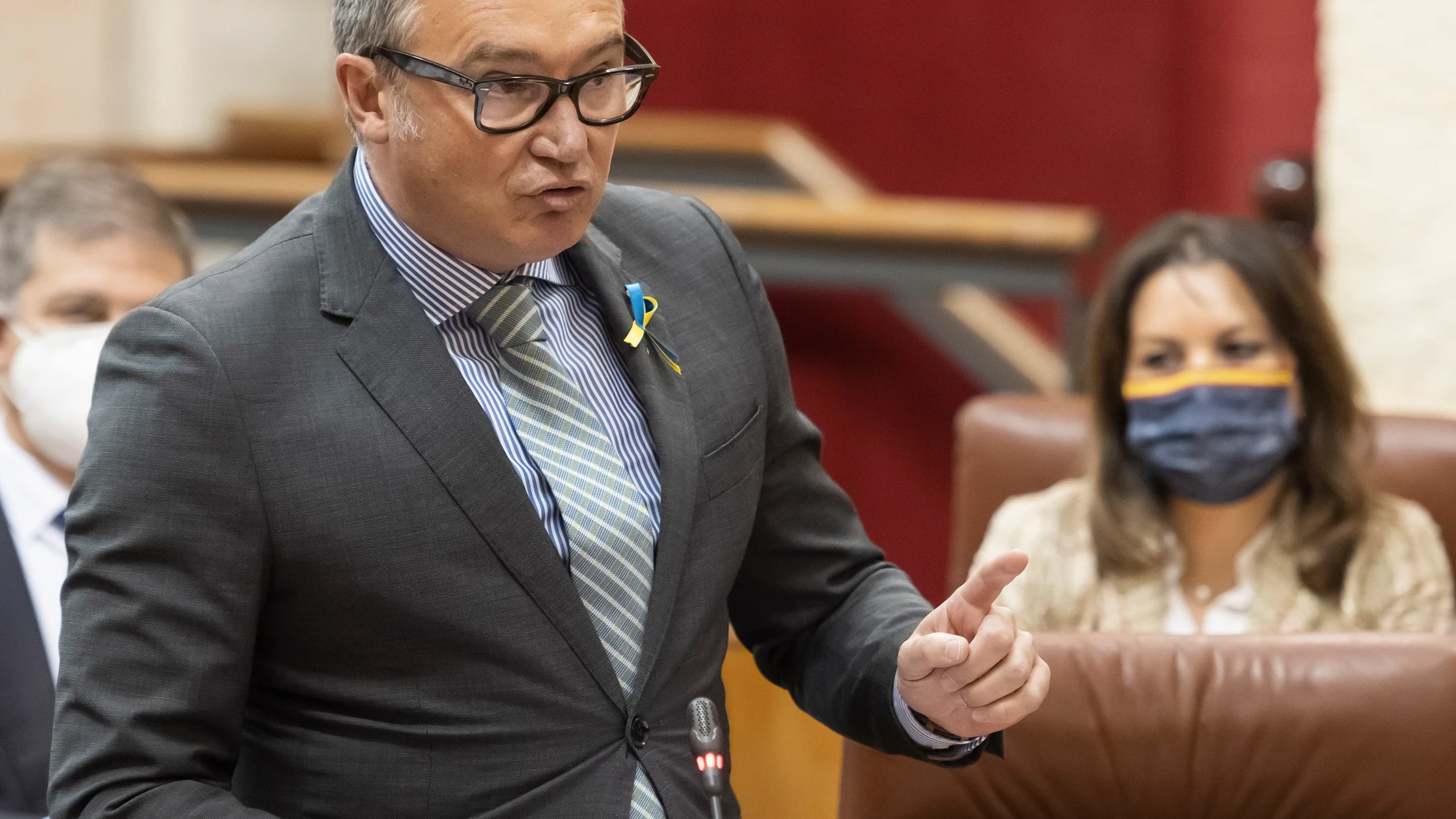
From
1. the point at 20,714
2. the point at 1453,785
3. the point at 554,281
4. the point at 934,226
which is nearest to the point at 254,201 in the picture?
the point at 934,226

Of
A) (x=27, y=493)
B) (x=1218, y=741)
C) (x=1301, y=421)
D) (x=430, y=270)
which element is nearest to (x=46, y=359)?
(x=27, y=493)

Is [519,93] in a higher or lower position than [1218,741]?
higher

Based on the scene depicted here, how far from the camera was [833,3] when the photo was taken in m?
5.13

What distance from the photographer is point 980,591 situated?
1.19m

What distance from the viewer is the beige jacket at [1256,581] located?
2.24 metres

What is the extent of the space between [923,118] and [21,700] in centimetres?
389

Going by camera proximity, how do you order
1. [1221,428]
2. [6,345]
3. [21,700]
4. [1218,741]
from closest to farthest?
[1218,741], [21,700], [6,345], [1221,428]

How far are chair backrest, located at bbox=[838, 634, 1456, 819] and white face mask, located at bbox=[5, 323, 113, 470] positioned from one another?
3.42ft

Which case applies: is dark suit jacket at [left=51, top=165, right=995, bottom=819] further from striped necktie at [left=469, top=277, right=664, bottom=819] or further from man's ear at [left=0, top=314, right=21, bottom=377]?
man's ear at [left=0, top=314, right=21, bottom=377]

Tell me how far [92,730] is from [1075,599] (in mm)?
1553

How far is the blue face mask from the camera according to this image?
2.31 m

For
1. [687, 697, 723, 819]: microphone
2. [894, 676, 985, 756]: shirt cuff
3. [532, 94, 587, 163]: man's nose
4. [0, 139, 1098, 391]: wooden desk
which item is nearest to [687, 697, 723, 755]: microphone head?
[687, 697, 723, 819]: microphone

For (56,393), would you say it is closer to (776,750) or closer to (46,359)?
→ (46,359)

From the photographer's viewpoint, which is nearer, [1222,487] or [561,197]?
[561,197]
